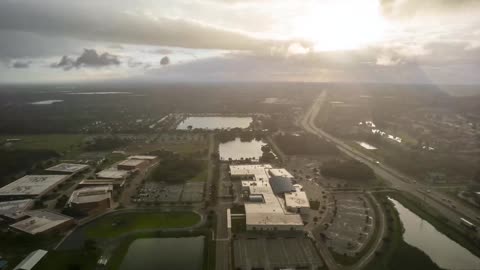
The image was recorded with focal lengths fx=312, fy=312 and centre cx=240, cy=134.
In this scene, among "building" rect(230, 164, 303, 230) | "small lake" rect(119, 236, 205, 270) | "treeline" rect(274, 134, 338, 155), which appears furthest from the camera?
"treeline" rect(274, 134, 338, 155)

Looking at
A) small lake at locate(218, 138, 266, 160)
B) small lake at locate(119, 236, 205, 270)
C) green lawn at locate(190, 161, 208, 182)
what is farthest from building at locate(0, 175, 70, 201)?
small lake at locate(218, 138, 266, 160)

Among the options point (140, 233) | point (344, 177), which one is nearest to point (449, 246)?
point (344, 177)

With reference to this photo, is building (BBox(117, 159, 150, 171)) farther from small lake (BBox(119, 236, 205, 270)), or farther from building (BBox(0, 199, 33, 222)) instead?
small lake (BBox(119, 236, 205, 270))

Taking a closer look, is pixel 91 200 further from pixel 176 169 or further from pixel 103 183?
pixel 176 169

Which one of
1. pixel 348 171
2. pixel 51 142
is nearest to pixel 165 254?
pixel 348 171

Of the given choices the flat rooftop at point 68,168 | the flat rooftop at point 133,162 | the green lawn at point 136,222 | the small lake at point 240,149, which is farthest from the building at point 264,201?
the flat rooftop at point 68,168

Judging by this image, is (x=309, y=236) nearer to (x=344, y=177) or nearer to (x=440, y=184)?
(x=344, y=177)
